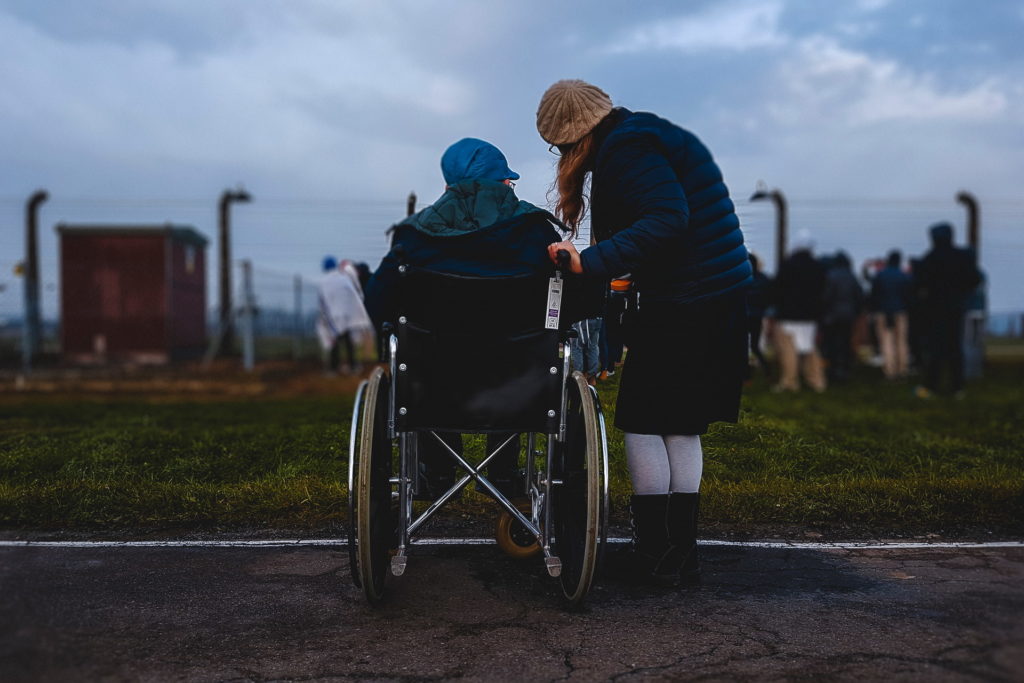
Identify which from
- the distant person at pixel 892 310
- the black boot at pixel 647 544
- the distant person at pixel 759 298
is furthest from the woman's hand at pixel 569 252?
the distant person at pixel 892 310

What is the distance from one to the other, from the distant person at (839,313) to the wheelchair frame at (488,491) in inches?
404

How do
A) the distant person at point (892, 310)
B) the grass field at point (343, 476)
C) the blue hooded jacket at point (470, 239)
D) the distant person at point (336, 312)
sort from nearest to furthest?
the blue hooded jacket at point (470, 239), the grass field at point (343, 476), the distant person at point (892, 310), the distant person at point (336, 312)

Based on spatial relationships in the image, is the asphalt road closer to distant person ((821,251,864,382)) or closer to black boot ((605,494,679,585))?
black boot ((605,494,679,585))

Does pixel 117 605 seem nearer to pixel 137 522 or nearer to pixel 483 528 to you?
pixel 137 522

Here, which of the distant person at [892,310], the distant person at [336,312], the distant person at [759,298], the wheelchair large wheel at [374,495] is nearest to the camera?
the wheelchair large wheel at [374,495]

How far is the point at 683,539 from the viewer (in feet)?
12.1

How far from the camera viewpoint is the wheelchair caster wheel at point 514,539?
394 centimetres

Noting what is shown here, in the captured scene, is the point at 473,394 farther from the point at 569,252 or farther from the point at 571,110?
the point at 571,110

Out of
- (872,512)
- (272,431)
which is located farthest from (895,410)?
(272,431)

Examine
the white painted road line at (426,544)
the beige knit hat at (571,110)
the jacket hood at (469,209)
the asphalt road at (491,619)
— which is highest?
the beige knit hat at (571,110)

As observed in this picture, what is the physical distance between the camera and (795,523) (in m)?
4.73

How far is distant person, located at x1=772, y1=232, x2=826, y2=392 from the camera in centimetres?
1166

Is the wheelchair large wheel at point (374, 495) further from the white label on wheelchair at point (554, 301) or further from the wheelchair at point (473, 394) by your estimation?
the white label on wheelchair at point (554, 301)

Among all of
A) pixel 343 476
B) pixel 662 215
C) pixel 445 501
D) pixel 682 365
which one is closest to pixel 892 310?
pixel 343 476
